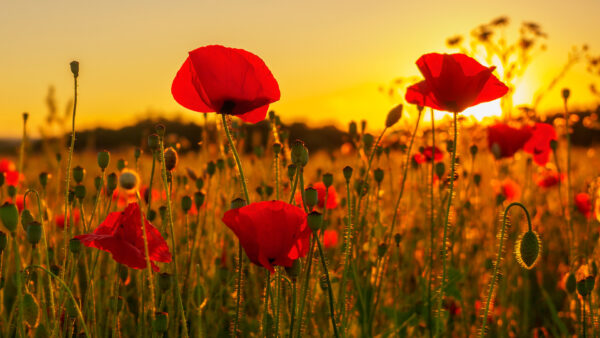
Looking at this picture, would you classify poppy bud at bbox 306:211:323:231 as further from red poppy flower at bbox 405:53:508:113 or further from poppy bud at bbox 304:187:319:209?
red poppy flower at bbox 405:53:508:113

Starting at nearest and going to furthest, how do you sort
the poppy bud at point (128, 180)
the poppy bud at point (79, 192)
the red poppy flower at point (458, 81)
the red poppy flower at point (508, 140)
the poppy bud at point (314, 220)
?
the poppy bud at point (314, 220) < the poppy bud at point (128, 180) < the red poppy flower at point (458, 81) < the poppy bud at point (79, 192) < the red poppy flower at point (508, 140)

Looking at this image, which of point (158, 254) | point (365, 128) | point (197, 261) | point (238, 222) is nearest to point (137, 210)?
point (158, 254)

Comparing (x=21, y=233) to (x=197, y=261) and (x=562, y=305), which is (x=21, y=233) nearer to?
(x=197, y=261)

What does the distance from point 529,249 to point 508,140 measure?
146 cm

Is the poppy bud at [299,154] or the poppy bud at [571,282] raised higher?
the poppy bud at [299,154]

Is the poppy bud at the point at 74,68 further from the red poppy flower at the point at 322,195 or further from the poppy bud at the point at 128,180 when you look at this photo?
the red poppy flower at the point at 322,195

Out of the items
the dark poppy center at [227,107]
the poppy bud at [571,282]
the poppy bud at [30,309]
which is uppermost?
the dark poppy center at [227,107]

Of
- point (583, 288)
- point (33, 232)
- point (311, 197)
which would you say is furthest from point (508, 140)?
point (33, 232)

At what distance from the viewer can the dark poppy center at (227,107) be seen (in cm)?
130

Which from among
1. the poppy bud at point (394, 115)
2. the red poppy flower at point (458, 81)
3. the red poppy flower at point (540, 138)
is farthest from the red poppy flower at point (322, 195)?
A: the red poppy flower at point (540, 138)

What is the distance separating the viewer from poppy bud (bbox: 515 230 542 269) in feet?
4.17

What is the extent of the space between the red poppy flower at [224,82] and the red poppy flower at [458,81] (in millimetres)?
403

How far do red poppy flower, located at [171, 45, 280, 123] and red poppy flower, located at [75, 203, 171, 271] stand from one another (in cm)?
28

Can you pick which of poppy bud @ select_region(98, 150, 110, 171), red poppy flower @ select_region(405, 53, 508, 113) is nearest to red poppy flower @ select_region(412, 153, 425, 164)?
red poppy flower @ select_region(405, 53, 508, 113)
